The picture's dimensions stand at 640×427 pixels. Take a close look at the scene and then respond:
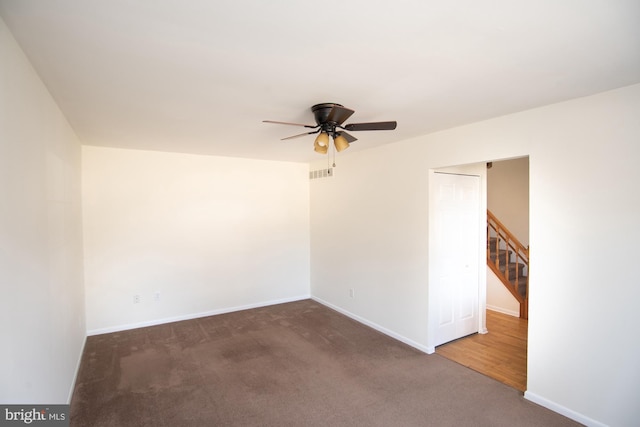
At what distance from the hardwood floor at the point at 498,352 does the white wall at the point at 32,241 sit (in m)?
3.64

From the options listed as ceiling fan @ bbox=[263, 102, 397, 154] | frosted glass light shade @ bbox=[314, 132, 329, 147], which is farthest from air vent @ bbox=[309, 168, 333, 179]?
frosted glass light shade @ bbox=[314, 132, 329, 147]

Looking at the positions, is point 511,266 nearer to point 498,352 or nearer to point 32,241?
point 498,352

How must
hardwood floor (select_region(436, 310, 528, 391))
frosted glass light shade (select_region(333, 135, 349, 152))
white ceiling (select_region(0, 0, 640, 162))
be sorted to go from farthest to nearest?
1. hardwood floor (select_region(436, 310, 528, 391))
2. frosted glass light shade (select_region(333, 135, 349, 152))
3. white ceiling (select_region(0, 0, 640, 162))

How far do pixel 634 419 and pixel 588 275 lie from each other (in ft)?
3.27

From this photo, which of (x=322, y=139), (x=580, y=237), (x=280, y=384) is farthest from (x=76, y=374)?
(x=580, y=237)

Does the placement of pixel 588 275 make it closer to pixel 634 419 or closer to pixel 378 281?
pixel 634 419

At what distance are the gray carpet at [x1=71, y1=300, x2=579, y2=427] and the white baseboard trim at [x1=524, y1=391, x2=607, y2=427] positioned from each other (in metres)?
0.06

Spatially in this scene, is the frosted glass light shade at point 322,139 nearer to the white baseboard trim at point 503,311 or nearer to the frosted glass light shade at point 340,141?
the frosted glass light shade at point 340,141

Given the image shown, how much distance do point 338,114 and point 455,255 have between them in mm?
2644

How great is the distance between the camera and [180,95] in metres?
2.34

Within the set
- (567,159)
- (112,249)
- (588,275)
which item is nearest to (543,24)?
(567,159)

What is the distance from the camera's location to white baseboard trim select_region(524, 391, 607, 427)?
7.76ft

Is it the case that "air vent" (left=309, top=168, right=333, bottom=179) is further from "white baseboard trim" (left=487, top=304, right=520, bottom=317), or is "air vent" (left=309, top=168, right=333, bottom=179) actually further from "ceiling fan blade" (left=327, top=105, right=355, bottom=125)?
"white baseboard trim" (left=487, top=304, right=520, bottom=317)

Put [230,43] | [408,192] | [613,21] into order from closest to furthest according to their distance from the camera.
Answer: [613,21]
[230,43]
[408,192]
